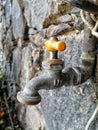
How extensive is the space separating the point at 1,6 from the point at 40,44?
3.20 feet

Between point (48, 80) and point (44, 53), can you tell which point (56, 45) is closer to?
point (48, 80)

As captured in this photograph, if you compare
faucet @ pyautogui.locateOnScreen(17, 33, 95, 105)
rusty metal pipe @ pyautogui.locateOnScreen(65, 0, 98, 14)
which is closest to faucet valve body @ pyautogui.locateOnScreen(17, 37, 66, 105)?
faucet @ pyautogui.locateOnScreen(17, 33, 95, 105)

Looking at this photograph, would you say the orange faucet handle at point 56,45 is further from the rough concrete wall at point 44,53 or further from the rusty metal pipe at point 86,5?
the rough concrete wall at point 44,53

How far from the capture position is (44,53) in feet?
4.58

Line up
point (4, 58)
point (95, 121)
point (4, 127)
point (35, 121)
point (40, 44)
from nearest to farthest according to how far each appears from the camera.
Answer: point (95, 121) < point (40, 44) < point (35, 121) < point (4, 127) < point (4, 58)

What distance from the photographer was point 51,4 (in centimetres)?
120

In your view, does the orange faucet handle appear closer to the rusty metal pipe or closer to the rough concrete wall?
the rusty metal pipe

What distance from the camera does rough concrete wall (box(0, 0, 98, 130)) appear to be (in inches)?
41.0

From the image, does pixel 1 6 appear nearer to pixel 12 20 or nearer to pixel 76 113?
pixel 12 20

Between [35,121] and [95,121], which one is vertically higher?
[95,121]

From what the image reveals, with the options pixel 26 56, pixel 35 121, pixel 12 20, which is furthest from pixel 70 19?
pixel 12 20

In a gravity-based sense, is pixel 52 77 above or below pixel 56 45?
below

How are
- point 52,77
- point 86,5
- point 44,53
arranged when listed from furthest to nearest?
1. point 44,53
2. point 52,77
3. point 86,5

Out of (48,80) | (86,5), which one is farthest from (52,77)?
(86,5)
